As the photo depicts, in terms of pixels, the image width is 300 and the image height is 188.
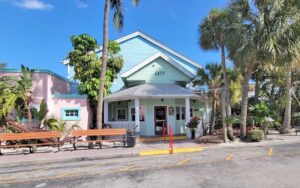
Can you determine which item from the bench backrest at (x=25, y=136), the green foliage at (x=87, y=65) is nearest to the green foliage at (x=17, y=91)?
the bench backrest at (x=25, y=136)

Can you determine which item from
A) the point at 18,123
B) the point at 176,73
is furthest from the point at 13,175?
the point at 176,73

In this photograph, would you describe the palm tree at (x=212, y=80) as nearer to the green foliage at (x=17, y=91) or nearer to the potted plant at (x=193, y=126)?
the potted plant at (x=193, y=126)

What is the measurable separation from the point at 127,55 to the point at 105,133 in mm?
13092

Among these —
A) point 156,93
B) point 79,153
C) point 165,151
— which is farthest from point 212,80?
point 79,153

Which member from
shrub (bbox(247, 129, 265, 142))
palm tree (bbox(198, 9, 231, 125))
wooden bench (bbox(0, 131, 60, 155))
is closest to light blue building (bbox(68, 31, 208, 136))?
palm tree (bbox(198, 9, 231, 125))

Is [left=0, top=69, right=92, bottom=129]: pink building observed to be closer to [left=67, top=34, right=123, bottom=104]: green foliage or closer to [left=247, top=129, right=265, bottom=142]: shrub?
[left=67, top=34, right=123, bottom=104]: green foliage

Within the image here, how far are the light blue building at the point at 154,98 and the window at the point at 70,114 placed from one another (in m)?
2.37

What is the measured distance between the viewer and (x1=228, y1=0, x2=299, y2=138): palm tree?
16547 mm

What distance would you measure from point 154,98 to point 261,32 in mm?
9186

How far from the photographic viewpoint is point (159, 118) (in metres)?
23.1

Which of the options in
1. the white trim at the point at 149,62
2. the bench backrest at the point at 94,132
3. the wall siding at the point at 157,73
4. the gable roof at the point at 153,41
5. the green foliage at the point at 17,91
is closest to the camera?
the bench backrest at the point at 94,132

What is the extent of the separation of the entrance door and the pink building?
5072 millimetres

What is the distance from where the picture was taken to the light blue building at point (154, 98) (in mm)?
21516

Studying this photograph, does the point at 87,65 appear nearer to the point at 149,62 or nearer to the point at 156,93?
the point at 149,62
